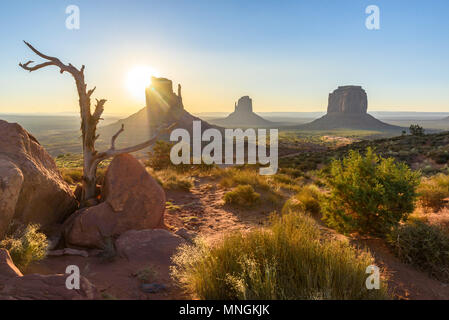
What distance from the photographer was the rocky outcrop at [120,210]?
545cm

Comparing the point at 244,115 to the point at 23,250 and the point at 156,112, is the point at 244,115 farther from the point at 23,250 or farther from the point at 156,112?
the point at 23,250

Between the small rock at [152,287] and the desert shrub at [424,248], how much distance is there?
4.29 m

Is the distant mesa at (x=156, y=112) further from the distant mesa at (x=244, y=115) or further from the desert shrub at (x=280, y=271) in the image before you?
the distant mesa at (x=244, y=115)

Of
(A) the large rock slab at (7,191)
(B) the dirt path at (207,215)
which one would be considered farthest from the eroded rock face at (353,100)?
(A) the large rock slab at (7,191)

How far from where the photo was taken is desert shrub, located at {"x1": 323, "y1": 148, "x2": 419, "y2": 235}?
17.6ft

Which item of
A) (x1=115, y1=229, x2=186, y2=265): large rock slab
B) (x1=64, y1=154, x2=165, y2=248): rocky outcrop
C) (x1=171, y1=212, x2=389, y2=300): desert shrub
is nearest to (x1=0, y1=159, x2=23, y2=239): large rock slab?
(x1=64, y1=154, x2=165, y2=248): rocky outcrop

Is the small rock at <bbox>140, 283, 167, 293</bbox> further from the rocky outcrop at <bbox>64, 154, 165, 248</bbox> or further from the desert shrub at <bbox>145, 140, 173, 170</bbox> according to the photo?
the desert shrub at <bbox>145, 140, 173, 170</bbox>

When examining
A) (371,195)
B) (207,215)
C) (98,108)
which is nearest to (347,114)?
(207,215)

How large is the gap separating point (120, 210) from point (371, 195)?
5.74 meters

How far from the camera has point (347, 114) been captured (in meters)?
145

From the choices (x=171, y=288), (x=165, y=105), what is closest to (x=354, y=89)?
(x=165, y=105)

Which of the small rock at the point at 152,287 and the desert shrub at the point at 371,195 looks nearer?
the small rock at the point at 152,287

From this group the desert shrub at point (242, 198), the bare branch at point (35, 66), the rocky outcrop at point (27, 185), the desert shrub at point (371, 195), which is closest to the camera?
the rocky outcrop at point (27, 185)
